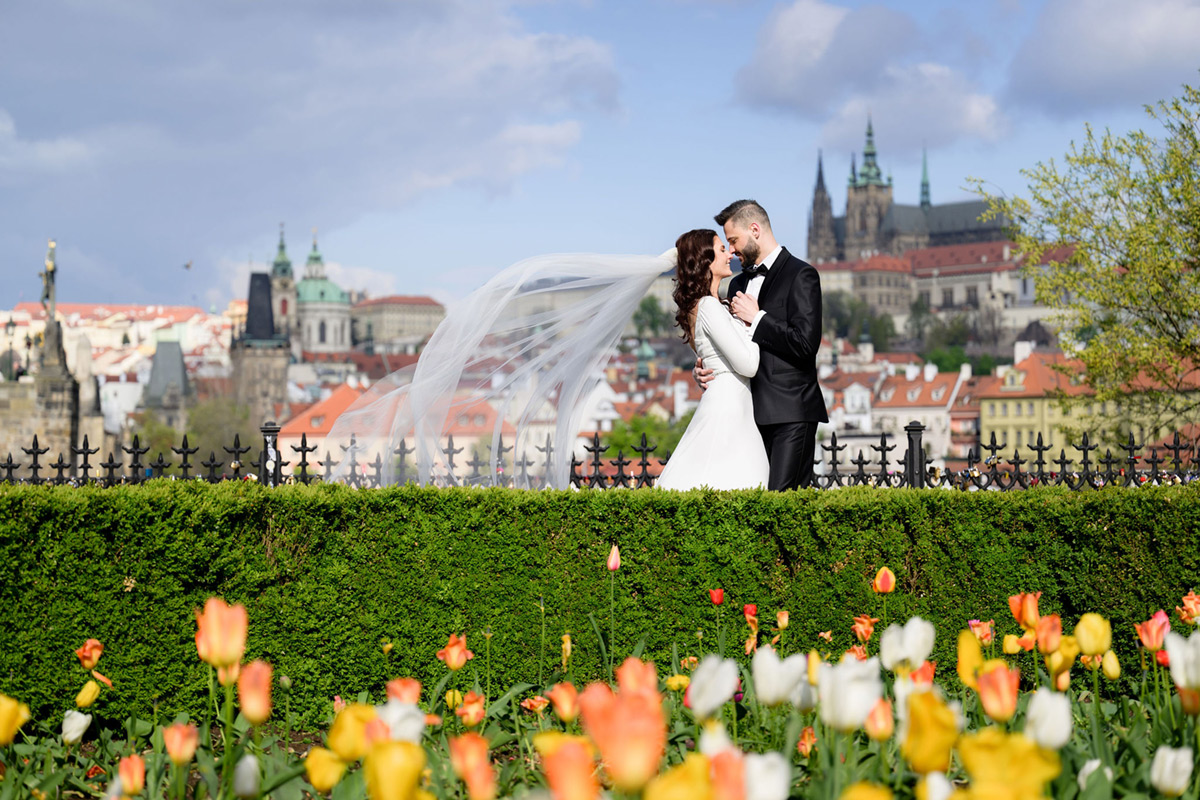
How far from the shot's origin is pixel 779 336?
21.9 feet

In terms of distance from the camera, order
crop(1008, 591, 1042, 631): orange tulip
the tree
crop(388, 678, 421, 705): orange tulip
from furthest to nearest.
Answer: the tree
crop(1008, 591, 1042, 631): orange tulip
crop(388, 678, 421, 705): orange tulip

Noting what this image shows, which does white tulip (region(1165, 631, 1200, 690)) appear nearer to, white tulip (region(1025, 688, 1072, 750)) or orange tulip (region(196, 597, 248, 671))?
white tulip (region(1025, 688, 1072, 750))

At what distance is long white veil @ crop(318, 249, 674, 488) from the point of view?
7938mm

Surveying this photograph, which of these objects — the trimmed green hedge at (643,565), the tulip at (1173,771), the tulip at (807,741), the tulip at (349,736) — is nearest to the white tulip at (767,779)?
the tulip at (349,736)

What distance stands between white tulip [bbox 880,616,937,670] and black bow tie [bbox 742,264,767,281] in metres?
3.93

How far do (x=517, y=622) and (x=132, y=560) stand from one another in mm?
1716

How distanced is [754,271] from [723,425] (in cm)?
90

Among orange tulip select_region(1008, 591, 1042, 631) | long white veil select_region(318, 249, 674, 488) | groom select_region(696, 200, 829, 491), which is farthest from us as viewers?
long white veil select_region(318, 249, 674, 488)

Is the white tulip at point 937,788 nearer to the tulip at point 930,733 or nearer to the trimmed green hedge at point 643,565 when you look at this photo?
the tulip at point 930,733

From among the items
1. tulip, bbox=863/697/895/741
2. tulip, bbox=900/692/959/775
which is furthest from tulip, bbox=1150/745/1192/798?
tulip, bbox=900/692/959/775

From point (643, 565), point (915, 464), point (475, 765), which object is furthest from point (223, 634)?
point (915, 464)

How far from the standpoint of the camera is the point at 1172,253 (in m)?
18.7

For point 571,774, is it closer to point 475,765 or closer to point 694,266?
point 475,765

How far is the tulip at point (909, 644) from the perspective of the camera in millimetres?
3133
